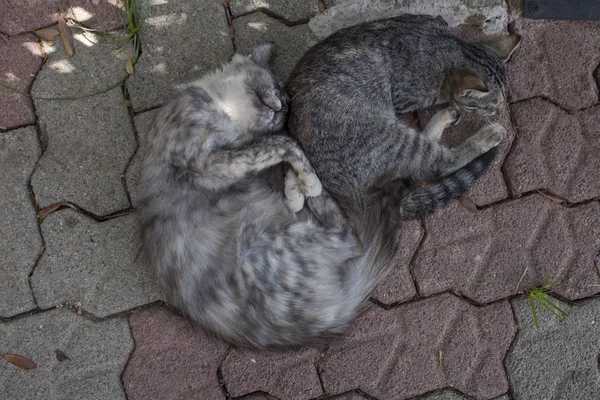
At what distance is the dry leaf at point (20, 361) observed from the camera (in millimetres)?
3465

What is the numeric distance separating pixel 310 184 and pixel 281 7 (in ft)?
3.98

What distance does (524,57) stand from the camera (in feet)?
11.4

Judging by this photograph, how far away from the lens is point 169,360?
3.47 meters

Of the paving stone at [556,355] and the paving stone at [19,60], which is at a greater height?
the paving stone at [19,60]

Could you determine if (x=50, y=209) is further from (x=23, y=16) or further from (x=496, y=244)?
(x=496, y=244)

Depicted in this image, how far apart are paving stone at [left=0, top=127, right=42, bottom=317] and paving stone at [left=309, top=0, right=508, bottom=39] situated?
1.97 metres

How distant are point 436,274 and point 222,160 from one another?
59.6 inches

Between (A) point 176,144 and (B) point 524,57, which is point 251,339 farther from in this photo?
(B) point 524,57

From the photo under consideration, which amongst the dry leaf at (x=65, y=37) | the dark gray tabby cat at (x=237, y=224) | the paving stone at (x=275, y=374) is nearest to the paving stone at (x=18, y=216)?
the dry leaf at (x=65, y=37)

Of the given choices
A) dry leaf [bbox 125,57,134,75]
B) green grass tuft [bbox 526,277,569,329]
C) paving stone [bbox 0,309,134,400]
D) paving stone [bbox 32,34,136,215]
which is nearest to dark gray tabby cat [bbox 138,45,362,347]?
paving stone [bbox 32,34,136,215]

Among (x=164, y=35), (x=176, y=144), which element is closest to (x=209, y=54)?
(x=164, y=35)

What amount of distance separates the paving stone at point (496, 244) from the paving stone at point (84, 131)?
6.45 ft

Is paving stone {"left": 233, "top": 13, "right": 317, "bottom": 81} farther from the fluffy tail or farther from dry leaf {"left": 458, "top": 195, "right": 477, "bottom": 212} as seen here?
dry leaf {"left": 458, "top": 195, "right": 477, "bottom": 212}

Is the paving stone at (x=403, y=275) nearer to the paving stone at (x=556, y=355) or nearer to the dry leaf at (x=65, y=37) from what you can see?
the paving stone at (x=556, y=355)
